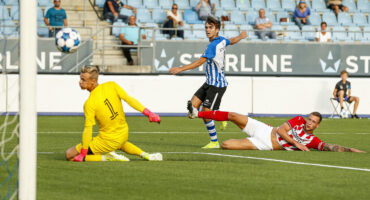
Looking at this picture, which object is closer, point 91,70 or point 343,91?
point 91,70

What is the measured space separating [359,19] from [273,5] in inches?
122

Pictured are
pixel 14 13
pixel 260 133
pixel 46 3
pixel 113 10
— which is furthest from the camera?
pixel 46 3

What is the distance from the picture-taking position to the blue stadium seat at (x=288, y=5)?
26062 mm

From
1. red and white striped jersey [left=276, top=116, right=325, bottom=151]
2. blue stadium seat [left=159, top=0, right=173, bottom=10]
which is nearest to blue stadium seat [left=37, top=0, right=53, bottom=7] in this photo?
blue stadium seat [left=159, top=0, right=173, bottom=10]

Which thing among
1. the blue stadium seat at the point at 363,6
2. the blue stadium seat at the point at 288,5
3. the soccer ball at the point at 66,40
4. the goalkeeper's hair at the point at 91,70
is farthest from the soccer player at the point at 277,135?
the blue stadium seat at the point at 363,6

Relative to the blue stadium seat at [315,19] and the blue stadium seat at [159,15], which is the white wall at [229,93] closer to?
the blue stadium seat at [159,15]

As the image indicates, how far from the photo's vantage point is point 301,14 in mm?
24984

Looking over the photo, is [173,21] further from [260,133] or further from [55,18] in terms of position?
[260,133]

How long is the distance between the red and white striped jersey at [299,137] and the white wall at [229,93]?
10.4 meters

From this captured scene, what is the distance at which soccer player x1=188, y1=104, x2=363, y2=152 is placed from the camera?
11.0 meters

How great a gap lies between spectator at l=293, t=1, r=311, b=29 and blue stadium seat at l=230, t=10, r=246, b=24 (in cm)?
176

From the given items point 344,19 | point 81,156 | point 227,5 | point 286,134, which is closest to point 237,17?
point 227,5

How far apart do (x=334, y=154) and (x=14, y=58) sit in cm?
1278

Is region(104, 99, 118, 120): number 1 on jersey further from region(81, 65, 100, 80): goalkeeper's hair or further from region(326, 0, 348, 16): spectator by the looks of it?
region(326, 0, 348, 16): spectator
